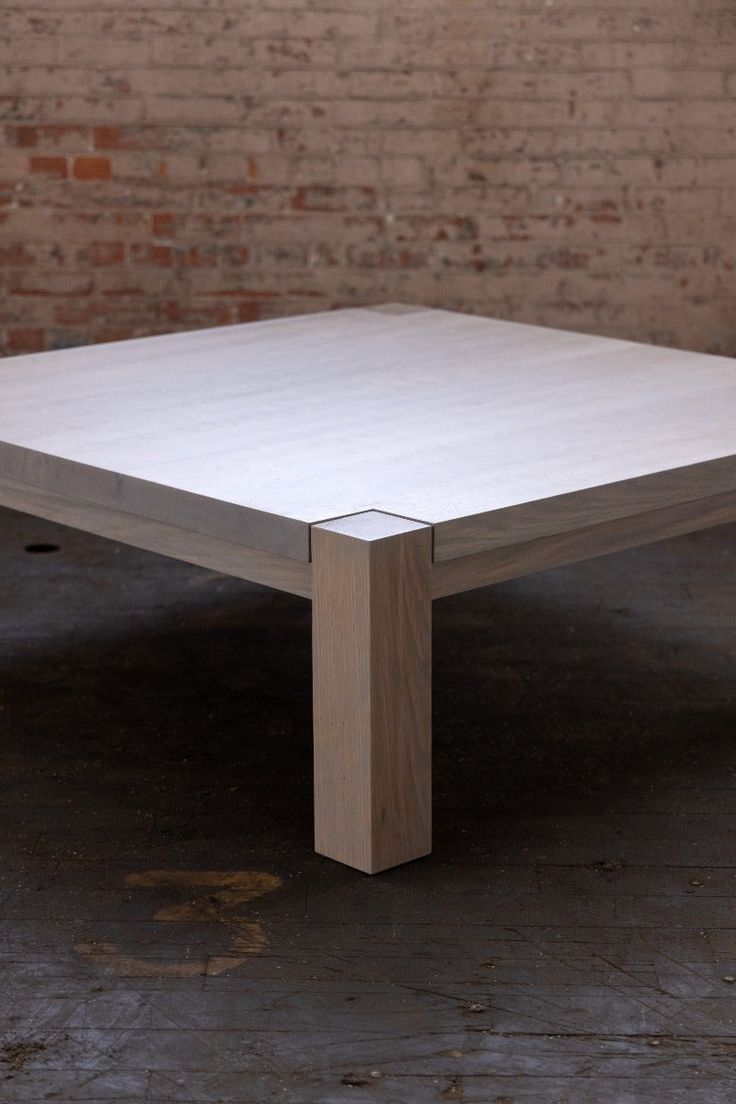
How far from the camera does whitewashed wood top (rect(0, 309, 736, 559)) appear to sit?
170 cm

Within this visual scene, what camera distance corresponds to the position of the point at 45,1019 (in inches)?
55.4

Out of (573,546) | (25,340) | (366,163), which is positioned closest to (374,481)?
(573,546)

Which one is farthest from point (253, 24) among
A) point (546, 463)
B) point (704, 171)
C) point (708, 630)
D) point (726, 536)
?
point (546, 463)

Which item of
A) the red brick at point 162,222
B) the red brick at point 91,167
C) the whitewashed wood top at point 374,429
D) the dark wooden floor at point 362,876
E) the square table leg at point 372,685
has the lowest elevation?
the dark wooden floor at point 362,876

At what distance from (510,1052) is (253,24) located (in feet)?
9.22

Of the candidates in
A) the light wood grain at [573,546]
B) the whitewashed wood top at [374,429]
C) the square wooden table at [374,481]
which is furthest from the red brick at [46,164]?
the light wood grain at [573,546]

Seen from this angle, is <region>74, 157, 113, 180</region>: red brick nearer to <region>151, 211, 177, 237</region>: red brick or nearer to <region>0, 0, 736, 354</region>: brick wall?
<region>0, 0, 736, 354</region>: brick wall

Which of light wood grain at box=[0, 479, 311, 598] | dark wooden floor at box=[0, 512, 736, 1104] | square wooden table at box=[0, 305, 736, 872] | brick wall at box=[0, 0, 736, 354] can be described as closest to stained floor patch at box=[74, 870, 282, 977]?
dark wooden floor at box=[0, 512, 736, 1104]

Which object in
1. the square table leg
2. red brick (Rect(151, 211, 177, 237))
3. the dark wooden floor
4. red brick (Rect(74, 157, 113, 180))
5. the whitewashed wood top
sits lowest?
the dark wooden floor

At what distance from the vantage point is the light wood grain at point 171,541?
1.66 metres

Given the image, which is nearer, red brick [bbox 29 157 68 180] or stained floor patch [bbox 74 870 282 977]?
stained floor patch [bbox 74 870 282 977]

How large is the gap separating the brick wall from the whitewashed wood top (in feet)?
3.42

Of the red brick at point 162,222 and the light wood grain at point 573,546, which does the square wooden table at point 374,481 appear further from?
the red brick at point 162,222

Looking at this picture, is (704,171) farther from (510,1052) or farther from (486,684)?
(510,1052)
